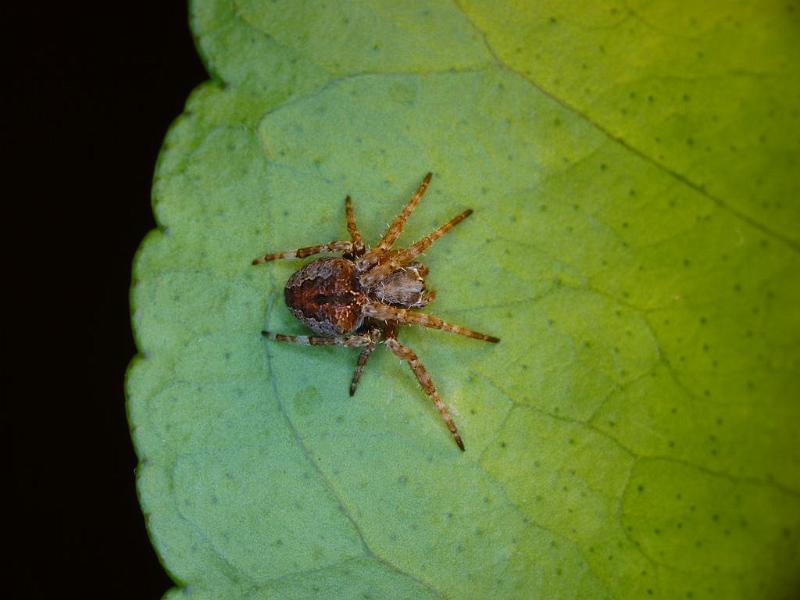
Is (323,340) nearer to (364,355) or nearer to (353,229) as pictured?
(364,355)

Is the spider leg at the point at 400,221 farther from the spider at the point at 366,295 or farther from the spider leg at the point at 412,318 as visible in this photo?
the spider leg at the point at 412,318

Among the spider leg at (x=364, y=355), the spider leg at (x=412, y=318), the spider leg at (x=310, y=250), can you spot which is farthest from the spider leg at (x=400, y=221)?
the spider leg at (x=364, y=355)

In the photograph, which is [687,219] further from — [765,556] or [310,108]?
[310,108]

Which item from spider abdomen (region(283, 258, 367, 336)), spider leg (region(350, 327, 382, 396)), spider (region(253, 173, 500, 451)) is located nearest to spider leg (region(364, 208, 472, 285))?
spider (region(253, 173, 500, 451))

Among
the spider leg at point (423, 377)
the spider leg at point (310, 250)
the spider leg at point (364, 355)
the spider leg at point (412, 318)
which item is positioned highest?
the spider leg at point (310, 250)

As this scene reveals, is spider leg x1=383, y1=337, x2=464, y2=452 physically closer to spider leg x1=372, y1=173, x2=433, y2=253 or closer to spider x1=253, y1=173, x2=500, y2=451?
spider x1=253, y1=173, x2=500, y2=451

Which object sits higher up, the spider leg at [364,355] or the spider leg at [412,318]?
the spider leg at [412,318]
